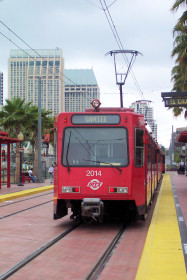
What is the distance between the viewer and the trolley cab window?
10.6 m

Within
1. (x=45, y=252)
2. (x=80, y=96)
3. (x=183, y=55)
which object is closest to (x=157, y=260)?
(x=45, y=252)

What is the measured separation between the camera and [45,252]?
797cm

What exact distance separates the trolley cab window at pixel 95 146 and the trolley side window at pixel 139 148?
0.30m

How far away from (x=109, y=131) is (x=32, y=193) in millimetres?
14140

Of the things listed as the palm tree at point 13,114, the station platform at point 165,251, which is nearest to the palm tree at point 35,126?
the palm tree at point 13,114

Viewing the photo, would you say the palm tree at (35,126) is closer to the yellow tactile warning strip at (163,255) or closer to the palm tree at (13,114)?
the palm tree at (13,114)

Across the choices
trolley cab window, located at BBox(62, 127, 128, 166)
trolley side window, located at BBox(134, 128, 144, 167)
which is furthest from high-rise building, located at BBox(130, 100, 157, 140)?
trolley cab window, located at BBox(62, 127, 128, 166)

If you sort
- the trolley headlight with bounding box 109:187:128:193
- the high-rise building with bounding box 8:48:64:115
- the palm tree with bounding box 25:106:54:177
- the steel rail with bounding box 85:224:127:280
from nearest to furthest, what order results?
1. the steel rail with bounding box 85:224:127:280
2. the trolley headlight with bounding box 109:187:128:193
3. the palm tree with bounding box 25:106:54:177
4. the high-rise building with bounding box 8:48:64:115

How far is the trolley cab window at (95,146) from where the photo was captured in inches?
419

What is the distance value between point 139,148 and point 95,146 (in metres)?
1.14

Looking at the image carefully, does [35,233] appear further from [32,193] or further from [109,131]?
[32,193]

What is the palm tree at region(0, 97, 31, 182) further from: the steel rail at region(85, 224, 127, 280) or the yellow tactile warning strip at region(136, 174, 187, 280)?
the steel rail at region(85, 224, 127, 280)

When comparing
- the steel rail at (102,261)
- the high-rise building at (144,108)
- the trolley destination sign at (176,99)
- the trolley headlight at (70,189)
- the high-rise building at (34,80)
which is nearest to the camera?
the steel rail at (102,261)

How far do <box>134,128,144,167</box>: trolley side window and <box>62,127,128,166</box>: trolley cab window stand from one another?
30 cm
